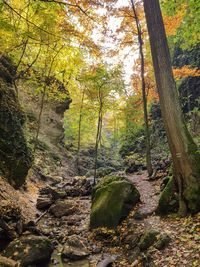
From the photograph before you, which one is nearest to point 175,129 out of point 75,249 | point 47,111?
point 75,249

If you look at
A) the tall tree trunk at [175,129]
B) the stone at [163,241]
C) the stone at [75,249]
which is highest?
the tall tree trunk at [175,129]

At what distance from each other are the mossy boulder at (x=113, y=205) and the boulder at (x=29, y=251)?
2018 millimetres

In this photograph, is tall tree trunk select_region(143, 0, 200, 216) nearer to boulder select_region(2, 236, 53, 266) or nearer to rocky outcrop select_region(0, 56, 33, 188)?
boulder select_region(2, 236, 53, 266)

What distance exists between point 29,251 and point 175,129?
4.86m

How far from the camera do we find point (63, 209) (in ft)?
24.2

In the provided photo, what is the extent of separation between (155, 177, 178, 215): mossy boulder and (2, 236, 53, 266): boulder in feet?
11.0

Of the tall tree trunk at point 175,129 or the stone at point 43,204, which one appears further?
the stone at point 43,204

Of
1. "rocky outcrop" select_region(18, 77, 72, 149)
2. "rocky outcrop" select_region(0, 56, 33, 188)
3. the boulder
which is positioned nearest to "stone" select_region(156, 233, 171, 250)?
the boulder

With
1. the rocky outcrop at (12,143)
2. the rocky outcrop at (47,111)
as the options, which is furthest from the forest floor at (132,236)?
the rocky outcrop at (47,111)

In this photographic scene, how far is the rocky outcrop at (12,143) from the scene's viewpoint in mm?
6633

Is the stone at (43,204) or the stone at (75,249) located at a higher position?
the stone at (43,204)

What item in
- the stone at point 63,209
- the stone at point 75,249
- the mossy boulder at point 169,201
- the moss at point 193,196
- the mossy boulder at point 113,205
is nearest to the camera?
the moss at point 193,196

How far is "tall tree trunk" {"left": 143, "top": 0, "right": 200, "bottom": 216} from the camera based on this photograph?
13.5 ft

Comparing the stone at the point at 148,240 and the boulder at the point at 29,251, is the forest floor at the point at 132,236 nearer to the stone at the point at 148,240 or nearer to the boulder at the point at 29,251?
the stone at the point at 148,240
